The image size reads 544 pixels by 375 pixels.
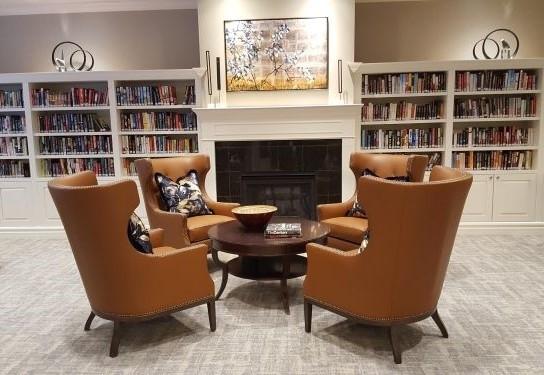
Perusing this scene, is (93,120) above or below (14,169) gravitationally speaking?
above

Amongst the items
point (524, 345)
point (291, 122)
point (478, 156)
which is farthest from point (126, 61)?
point (524, 345)

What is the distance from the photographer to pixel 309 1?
5.02 m

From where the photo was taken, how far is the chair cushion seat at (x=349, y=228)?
11.9ft

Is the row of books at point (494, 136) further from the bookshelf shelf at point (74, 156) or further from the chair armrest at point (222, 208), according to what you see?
the bookshelf shelf at point (74, 156)

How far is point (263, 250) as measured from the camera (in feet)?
9.64

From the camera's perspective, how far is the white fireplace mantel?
504cm

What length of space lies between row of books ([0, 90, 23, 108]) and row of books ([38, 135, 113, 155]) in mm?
480

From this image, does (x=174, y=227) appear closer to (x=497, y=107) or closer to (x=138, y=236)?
(x=138, y=236)

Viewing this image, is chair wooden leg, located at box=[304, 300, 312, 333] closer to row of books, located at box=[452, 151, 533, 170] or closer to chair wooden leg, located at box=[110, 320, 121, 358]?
chair wooden leg, located at box=[110, 320, 121, 358]

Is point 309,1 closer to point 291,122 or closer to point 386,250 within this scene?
point 291,122

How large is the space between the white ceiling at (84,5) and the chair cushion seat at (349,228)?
2.92 metres

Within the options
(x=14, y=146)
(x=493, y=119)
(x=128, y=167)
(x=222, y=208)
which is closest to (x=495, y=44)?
(x=493, y=119)

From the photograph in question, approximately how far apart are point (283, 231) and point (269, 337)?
28.7 inches

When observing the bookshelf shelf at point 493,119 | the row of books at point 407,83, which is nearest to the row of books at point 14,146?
the row of books at point 407,83
